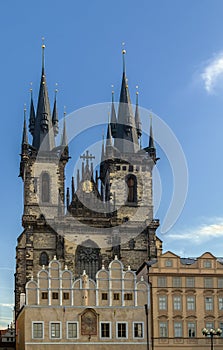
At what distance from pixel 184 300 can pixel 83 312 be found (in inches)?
393

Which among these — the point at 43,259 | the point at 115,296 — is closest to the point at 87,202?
the point at 43,259

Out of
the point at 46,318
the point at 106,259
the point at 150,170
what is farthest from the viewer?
the point at 150,170

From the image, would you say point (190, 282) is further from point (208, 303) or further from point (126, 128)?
point (126, 128)

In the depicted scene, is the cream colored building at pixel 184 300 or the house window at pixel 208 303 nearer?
the cream colored building at pixel 184 300

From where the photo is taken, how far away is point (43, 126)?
96688 mm

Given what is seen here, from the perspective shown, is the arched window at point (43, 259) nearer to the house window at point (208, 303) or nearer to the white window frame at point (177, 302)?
the white window frame at point (177, 302)

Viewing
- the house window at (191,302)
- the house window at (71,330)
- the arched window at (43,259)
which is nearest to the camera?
the house window at (71,330)

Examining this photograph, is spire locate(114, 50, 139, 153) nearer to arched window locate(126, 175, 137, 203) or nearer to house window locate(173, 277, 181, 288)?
arched window locate(126, 175, 137, 203)

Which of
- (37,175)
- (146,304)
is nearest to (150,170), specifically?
(37,175)

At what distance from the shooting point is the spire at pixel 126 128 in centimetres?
9675

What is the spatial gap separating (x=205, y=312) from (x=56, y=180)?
34.1 metres

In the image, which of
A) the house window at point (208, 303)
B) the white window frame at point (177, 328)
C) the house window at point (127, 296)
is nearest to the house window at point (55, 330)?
the house window at point (127, 296)

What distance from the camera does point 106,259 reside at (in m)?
89.3

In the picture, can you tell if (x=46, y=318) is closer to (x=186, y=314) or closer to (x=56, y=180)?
(x=186, y=314)
